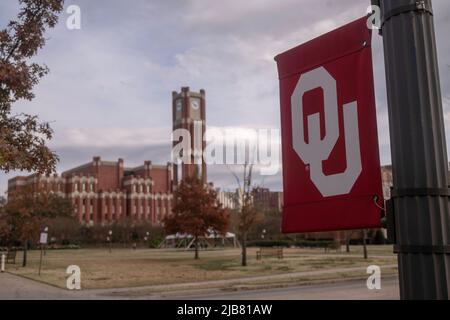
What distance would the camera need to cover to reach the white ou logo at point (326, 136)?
2332 mm

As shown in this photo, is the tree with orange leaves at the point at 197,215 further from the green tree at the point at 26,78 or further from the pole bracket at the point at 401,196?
the pole bracket at the point at 401,196

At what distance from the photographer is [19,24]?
900 cm

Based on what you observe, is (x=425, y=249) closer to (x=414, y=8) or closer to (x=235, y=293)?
(x=414, y=8)

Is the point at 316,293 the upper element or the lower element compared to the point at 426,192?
lower

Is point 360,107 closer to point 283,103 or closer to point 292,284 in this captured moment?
point 283,103

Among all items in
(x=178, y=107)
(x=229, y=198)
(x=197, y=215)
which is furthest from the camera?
(x=178, y=107)

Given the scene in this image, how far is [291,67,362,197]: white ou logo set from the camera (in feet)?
7.65

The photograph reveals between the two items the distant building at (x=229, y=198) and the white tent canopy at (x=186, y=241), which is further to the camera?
the white tent canopy at (x=186, y=241)

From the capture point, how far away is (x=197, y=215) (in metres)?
37.5

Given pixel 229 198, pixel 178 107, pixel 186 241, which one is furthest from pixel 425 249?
pixel 178 107

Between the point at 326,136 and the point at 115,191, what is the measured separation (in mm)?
88698

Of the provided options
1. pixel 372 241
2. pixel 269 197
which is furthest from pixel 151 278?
pixel 269 197

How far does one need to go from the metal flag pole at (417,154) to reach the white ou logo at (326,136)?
0.92 ft

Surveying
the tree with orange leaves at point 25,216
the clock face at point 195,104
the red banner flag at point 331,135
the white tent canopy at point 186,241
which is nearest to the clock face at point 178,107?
the clock face at point 195,104
